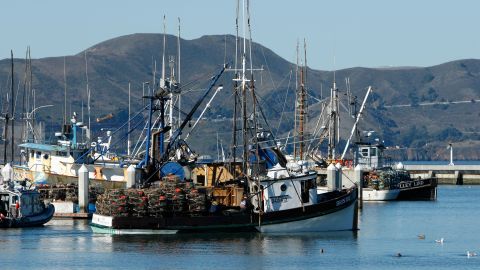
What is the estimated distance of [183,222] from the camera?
66.8 meters

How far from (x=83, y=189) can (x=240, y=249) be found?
62.5 feet

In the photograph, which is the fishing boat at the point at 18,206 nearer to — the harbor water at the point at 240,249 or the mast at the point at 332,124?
the harbor water at the point at 240,249

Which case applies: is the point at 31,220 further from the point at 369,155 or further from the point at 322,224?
the point at 369,155

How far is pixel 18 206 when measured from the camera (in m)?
73.8

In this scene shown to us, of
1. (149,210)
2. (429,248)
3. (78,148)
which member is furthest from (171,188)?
(78,148)

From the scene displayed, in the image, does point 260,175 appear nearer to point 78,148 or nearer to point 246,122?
point 246,122

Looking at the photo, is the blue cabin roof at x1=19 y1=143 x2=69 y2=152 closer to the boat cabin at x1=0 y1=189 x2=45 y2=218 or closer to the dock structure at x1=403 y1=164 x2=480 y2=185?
A: the boat cabin at x1=0 y1=189 x2=45 y2=218

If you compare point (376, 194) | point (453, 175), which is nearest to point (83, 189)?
point (376, 194)

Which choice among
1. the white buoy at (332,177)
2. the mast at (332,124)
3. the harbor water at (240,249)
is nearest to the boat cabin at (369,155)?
the mast at (332,124)

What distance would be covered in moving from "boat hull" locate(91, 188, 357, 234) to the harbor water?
41cm

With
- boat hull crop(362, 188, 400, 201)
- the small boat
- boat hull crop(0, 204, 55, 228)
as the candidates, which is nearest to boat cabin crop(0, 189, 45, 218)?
the small boat

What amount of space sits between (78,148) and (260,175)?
89.4 feet

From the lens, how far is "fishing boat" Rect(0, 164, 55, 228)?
73375mm

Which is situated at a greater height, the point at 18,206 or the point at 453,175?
the point at 453,175
